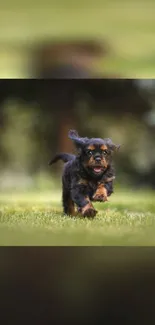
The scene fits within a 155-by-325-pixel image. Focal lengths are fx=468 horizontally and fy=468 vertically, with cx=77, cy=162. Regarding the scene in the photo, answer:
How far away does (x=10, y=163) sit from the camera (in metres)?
1.79

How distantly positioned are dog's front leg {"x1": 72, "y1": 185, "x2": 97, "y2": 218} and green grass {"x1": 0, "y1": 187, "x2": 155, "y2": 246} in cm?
3

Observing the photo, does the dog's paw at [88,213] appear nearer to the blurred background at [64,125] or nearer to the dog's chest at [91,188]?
the dog's chest at [91,188]

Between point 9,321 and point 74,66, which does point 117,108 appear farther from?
point 9,321

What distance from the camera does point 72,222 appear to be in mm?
1565

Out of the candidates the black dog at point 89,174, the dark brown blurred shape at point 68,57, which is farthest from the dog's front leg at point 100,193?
the dark brown blurred shape at point 68,57

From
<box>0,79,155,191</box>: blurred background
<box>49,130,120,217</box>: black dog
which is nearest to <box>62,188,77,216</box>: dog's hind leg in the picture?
<box>49,130,120,217</box>: black dog

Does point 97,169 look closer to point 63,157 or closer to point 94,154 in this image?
point 94,154

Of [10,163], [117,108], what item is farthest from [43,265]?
[117,108]

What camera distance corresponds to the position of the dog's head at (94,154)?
152 cm

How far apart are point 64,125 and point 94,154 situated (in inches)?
12.2

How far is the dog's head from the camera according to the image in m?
1.52

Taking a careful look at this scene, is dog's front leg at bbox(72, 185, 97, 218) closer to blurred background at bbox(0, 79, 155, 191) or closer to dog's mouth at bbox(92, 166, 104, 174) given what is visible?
dog's mouth at bbox(92, 166, 104, 174)

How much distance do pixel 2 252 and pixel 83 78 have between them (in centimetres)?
69

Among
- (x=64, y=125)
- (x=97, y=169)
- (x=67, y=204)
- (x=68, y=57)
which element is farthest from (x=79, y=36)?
(x=67, y=204)
